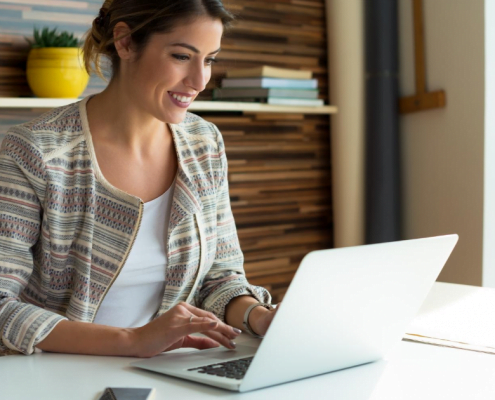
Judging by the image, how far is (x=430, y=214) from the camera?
3.11 m

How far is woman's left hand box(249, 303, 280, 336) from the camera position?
4.44ft

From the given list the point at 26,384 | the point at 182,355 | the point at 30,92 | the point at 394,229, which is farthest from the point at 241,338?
the point at 394,229

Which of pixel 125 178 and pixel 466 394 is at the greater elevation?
pixel 125 178

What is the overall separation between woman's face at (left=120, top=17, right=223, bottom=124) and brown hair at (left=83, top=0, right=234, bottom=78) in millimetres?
16

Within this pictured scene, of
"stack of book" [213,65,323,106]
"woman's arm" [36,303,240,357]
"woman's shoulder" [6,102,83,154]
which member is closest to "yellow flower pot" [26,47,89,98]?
"stack of book" [213,65,323,106]

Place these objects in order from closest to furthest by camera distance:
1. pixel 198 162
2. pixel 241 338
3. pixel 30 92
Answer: pixel 241 338, pixel 198 162, pixel 30 92

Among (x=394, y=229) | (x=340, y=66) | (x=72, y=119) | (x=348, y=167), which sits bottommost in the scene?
(x=394, y=229)

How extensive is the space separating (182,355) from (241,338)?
0.60 feet

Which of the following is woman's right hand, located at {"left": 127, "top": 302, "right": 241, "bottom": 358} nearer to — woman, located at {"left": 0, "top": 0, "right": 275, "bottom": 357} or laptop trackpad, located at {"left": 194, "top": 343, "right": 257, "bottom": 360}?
laptop trackpad, located at {"left": 194, "top": 343, "right": 257, "bottom": 360}

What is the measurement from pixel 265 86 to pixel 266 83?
0.04 ft

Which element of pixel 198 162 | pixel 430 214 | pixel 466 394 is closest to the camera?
pixel 466 394

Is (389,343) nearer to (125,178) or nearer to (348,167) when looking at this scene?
(125,178)

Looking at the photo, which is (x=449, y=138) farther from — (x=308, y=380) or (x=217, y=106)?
(x=308, y=380)

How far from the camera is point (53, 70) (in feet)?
7.92
